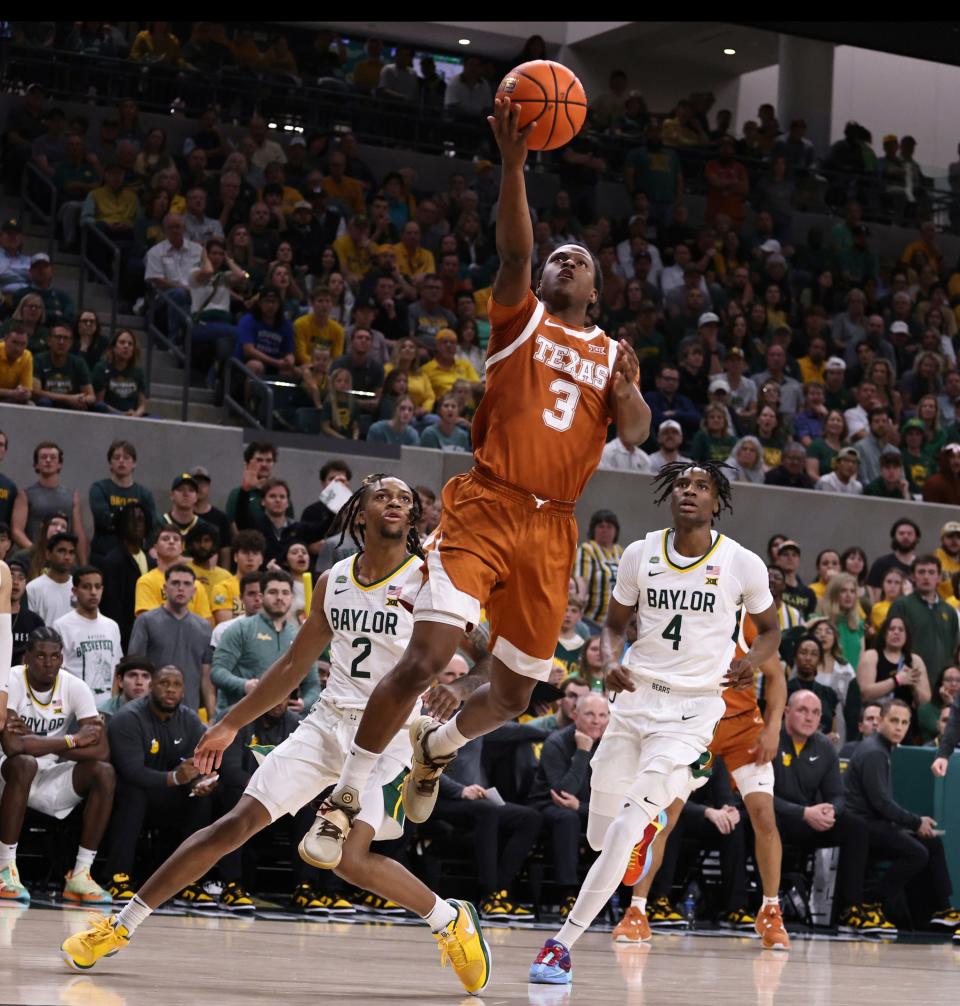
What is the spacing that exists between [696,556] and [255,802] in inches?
112

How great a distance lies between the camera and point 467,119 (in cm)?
2066

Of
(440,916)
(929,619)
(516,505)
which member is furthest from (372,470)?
(516,505)

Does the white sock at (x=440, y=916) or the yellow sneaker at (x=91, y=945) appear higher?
the white sock at (x=440, y=916)

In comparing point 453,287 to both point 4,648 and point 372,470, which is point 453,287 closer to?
point 372,470

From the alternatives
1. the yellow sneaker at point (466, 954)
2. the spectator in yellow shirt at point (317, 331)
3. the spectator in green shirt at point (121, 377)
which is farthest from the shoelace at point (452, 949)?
the spectator in yellow shirt at point (317, 331)

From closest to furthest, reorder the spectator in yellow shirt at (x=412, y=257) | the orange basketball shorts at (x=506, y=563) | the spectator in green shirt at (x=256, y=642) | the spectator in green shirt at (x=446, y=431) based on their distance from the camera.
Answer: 1. the orange basketball shorts at (x=506, y=563)
2. the spectator in green shirt at (x=256, y=642)
3. the spectator in green shirt at (x=446, y=431)
4. the spectator in yellow shirt at (x=412, y=257)

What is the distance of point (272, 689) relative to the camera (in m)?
6.20

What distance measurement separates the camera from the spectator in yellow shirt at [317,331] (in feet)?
48.6

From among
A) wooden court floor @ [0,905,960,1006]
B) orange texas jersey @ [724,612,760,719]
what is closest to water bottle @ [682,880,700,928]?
wooden court floor @ [0,905,960,1006]

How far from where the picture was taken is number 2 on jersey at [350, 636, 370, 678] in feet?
21.9

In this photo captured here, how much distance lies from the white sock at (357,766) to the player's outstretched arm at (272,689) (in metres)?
0.59

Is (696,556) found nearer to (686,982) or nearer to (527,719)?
(686,982)

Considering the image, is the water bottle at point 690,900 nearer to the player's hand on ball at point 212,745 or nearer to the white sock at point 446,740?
the white sock at point 446,740

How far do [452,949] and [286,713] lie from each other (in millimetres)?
4667
